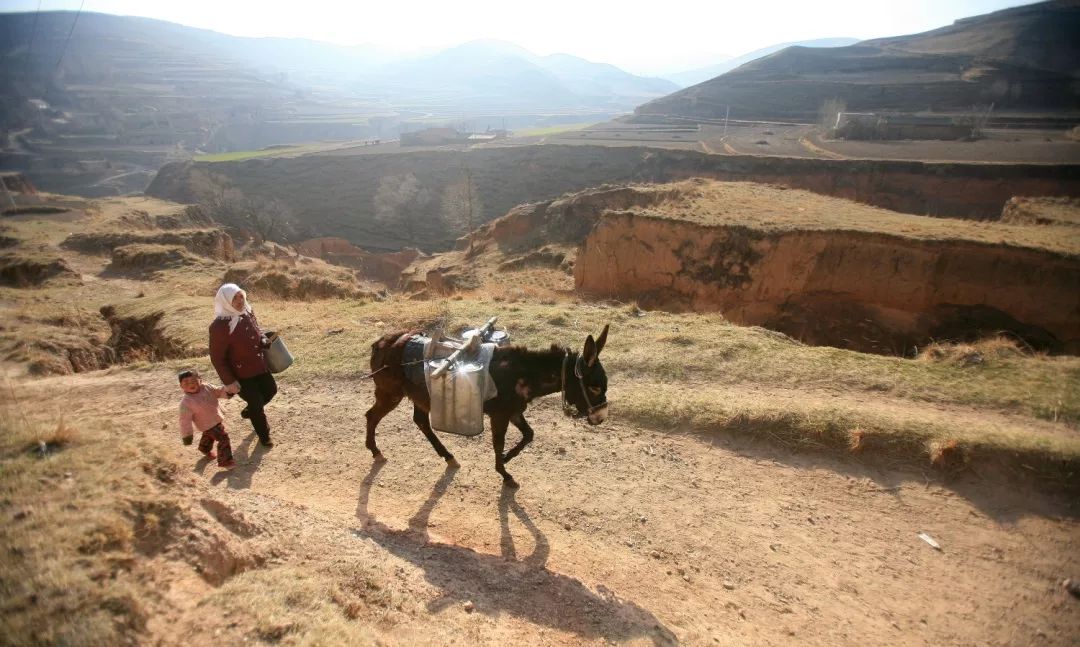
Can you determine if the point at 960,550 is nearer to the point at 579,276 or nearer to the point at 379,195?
the point at 579,276

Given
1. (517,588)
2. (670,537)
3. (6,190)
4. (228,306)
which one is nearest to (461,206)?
(6,190)

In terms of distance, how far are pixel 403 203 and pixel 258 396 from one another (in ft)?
169

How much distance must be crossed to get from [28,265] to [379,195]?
130 ft

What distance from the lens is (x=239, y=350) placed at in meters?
6.05

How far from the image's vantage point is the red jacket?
19.3ft

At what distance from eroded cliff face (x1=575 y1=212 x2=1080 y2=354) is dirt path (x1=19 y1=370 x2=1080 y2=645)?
9.22 m

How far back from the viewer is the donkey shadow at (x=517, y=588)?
409 centimetres

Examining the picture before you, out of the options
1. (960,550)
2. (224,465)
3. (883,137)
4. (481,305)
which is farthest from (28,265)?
(883,137)

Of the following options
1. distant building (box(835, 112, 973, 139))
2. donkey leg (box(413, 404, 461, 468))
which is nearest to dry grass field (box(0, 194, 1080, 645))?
donkey leg (box(413, 404, 461, 468))

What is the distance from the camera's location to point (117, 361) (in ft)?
39.9

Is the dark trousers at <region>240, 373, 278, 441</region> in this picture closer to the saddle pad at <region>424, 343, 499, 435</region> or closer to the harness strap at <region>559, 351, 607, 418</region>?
the saddle pad at <region>424, 343, 499, 435</region>

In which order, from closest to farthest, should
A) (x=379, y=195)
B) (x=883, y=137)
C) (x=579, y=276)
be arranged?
(x=579, y=276)
(x=883, y=137)
(x=379, y=195)

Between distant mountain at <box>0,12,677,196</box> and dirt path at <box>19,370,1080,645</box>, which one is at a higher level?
distant mountain at <box>0,12,677,196</box>

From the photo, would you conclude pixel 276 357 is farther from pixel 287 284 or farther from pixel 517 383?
pixel 287 284
